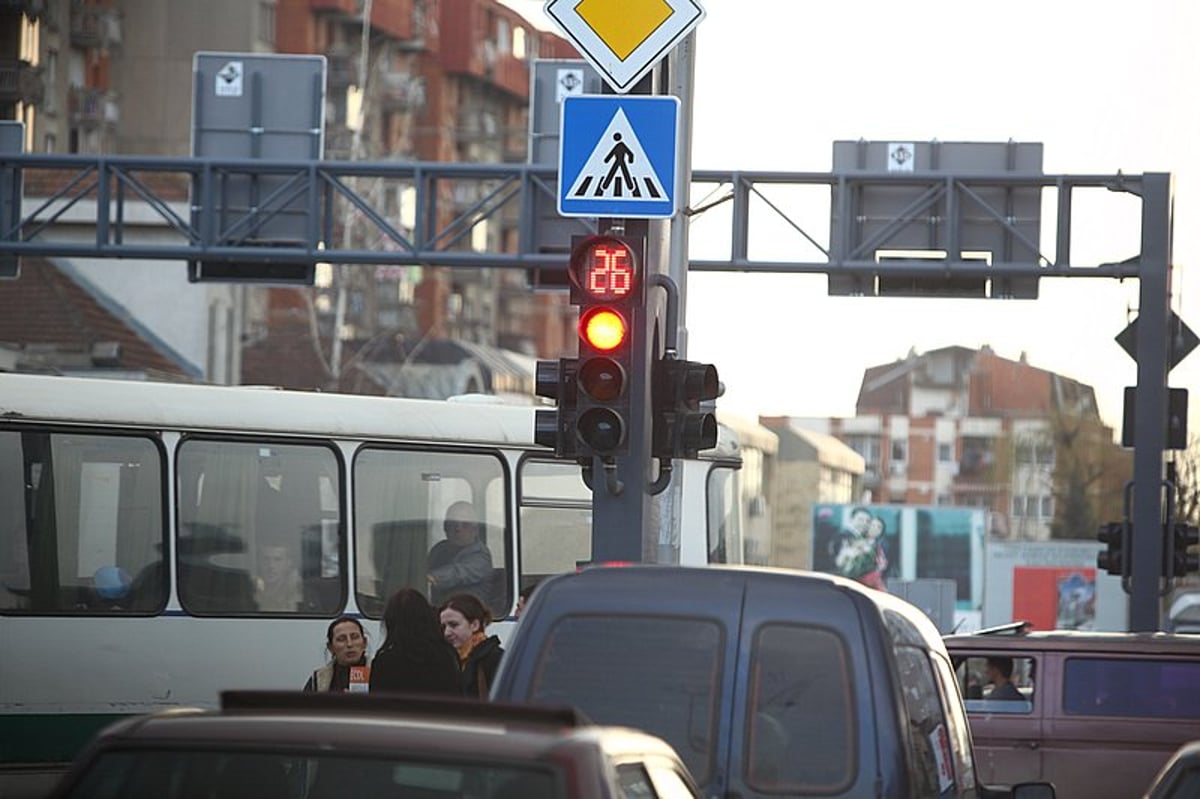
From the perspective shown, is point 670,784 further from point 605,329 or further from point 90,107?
point 90,107

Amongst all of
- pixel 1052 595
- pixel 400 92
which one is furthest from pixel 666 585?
pixel 400 92

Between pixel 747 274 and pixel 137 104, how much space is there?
4627 centimetres

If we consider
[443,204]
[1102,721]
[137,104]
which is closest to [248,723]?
[1102,721]

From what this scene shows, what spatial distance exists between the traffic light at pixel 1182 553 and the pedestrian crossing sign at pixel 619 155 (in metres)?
16.4

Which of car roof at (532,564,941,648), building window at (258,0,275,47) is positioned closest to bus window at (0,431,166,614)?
car roof at (532,564,941,648)

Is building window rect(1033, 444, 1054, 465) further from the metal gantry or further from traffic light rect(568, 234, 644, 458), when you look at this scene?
traffic light rect(568, 234, 644, 458)

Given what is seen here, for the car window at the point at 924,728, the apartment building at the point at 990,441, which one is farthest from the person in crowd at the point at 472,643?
the apartment building at the point at 990,441

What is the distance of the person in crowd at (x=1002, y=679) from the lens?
19203 millimetres

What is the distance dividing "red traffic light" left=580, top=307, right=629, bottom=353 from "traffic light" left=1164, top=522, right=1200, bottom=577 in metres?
16.7

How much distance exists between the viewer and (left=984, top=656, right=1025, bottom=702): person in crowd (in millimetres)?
19203

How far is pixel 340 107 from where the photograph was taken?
295 feet

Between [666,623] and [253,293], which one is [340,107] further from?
[666,623]

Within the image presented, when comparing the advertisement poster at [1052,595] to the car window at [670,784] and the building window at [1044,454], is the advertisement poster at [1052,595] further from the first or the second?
the car window at [670,784]

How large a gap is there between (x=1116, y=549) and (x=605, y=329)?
55.1 feet
